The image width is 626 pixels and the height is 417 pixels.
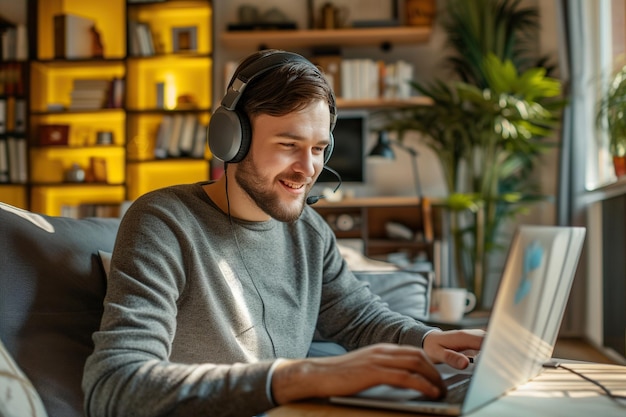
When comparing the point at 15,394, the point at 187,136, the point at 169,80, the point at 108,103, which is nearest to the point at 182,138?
the point at 187,136

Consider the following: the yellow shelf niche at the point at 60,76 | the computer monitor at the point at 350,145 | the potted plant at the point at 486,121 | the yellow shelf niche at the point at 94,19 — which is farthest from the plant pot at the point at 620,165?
the yellow shelf niche at the point at 94,19

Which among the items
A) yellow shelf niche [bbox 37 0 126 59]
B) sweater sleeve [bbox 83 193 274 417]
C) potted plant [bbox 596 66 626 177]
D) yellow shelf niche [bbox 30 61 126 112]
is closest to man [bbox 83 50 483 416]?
sweater sleeve [bbox 83 193 274 417]

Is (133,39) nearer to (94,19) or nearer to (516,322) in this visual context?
(94,19)

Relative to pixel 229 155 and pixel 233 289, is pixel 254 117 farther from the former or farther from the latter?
pixel 233 289

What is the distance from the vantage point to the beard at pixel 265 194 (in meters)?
1.31

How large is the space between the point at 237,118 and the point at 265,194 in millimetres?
138

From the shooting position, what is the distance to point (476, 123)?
4832 millimetres

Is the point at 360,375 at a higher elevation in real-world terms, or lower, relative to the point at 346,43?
lower

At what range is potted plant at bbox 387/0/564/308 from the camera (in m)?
4.62

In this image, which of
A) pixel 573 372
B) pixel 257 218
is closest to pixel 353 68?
pixel 257 218

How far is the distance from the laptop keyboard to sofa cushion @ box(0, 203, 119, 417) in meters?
0.57

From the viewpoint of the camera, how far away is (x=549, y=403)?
34.0 inches

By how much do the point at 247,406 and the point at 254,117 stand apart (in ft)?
2.00

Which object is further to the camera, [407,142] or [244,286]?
[407,142]
